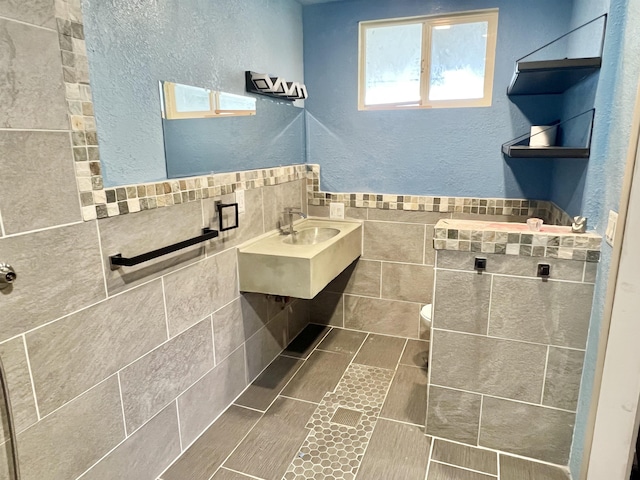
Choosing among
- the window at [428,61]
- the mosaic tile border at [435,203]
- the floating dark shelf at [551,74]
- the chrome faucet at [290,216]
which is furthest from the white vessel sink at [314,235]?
the floating dark shelf at [551,74]

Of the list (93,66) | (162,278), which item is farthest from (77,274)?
(93,66)

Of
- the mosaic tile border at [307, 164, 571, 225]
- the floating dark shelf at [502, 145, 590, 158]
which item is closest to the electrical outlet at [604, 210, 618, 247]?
the floating dark shelf at [502, 145, 590, 158]

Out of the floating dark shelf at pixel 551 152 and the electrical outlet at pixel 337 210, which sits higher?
the floating dark shelf at pixel 551 152

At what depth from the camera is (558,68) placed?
1.78m

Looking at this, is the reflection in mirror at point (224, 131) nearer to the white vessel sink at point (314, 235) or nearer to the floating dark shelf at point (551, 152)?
the white vessel sink at point (314, 235)

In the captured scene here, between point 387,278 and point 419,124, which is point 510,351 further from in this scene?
point 419,124

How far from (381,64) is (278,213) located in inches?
50.2

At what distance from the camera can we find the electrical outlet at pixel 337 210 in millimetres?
3041

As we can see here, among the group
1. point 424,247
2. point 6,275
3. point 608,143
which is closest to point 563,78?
point 608,143

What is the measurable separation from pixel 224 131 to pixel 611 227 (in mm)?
1785

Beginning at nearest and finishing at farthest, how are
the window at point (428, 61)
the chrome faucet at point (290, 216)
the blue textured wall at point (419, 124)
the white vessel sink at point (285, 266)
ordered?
the white vessel sink at point (285, 266)
the blue textured wall at point (419, 124)
the window at point (428, 61)
the chrome faucet at point (290, 216)

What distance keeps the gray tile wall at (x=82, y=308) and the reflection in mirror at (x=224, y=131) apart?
0.21 meters

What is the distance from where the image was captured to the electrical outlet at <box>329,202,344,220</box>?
304 cm

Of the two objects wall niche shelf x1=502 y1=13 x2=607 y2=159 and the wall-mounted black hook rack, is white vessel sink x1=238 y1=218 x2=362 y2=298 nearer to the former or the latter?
the wall-mounted black hook rack
